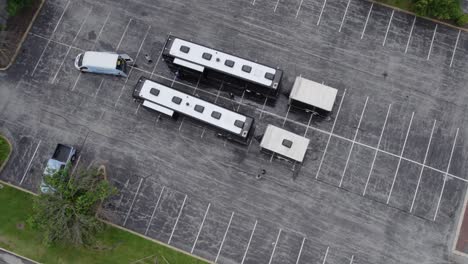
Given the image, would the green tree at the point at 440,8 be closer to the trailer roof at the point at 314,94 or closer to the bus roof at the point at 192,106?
the trailer roof at the point at 314,94

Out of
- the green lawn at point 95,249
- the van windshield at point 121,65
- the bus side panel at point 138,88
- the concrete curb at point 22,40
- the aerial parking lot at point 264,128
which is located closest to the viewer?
the aerial parking lot at point 264,128

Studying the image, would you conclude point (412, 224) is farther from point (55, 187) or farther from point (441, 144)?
point (55, 187)

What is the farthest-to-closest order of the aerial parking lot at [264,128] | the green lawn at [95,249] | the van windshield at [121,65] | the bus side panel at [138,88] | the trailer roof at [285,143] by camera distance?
the van windshield at [121,65] < the bus side panel at [138,88] < the green lawn at [95,249] < the aerial parking lot at [264,128] < the trailer roof at [285,143]

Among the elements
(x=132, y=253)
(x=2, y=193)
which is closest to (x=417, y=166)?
(x=132, y=253)

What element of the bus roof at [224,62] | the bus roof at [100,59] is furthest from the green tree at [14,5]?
the bus roof at [224,62]

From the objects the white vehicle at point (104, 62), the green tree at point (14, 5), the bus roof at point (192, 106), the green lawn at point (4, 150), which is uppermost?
the green tree at point (14, 5)

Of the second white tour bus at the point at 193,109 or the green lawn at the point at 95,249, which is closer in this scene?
the second white tour bus at the point at 193,109

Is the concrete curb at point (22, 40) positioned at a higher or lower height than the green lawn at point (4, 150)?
higher
